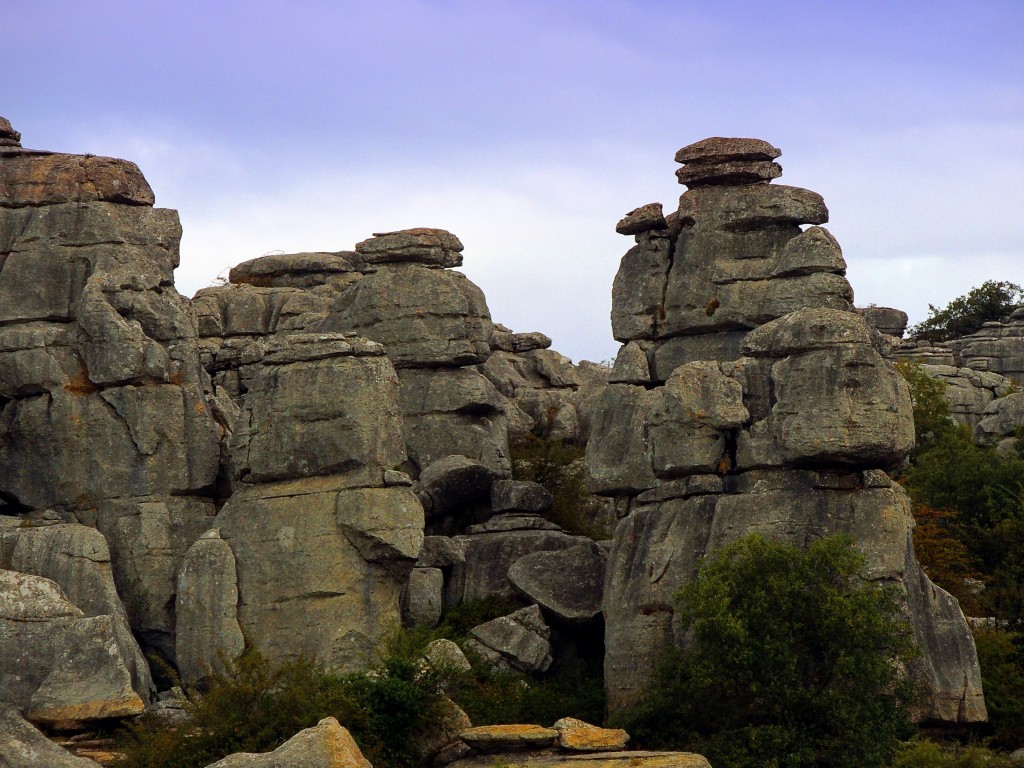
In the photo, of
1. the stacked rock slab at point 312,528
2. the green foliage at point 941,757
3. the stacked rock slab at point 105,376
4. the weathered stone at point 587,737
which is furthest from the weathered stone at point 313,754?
the stacked rock slab at point 105,376

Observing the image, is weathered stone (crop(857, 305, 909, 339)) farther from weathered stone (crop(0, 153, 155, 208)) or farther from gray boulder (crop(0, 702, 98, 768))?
gray boulder (crop(0, 702, 98, 768))

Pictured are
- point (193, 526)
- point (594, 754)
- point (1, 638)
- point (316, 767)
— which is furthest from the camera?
point (193, 526)

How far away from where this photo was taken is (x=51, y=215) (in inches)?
1710

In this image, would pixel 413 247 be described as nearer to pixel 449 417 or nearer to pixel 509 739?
pixel 449 417

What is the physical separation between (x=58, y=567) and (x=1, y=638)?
3.34 meters

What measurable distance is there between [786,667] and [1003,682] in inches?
228

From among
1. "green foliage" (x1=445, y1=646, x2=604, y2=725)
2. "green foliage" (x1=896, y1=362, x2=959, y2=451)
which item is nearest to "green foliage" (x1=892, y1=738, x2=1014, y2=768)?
"green foliage" (x1=445, y1=646, x2=604, y2=725)

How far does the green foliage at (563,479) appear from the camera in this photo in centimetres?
4616

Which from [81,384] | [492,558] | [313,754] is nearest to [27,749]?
[313,754]

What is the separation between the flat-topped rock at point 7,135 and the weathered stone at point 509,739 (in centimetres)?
1861

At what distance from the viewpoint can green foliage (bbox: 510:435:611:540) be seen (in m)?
46.2

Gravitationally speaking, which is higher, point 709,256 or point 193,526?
point 709,256

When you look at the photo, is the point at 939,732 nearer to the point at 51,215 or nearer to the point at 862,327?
the point at 862,327

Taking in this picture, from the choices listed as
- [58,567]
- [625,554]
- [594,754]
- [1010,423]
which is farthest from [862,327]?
[1010,423]
